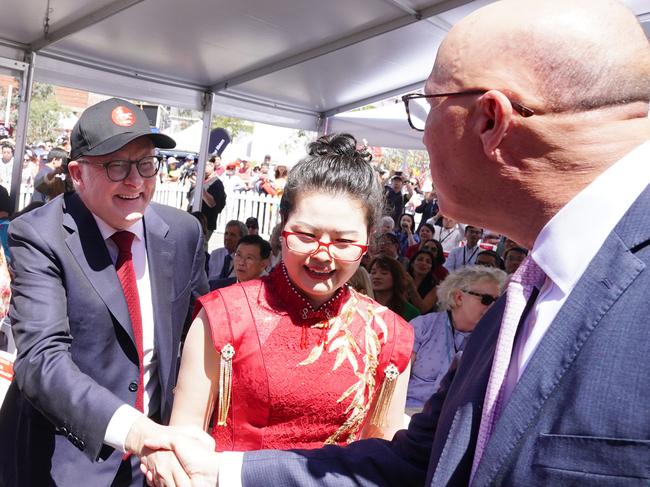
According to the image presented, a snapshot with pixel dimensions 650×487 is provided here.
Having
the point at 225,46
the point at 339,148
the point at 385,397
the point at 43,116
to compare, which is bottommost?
the point at 385,397

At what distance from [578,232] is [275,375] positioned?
3.44 ft

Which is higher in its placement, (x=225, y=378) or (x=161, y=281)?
(x=161, y=281)

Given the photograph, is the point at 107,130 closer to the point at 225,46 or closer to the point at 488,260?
the point at 488,260

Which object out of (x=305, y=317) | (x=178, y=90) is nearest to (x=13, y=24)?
(x=178, y=90)

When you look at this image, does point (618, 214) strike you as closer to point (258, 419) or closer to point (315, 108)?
point (258, 419)

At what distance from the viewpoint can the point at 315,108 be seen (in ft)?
32.6

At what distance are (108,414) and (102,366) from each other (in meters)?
0.31

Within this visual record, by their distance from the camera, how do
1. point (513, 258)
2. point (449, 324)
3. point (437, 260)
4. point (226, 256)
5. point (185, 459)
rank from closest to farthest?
point (185, 459)
point (449, 324)
point (513, 258)
point (226, 256)
point (437, 260)

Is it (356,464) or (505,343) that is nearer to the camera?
(505,343)

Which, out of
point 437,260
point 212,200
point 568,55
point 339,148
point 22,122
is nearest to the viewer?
point 568,55

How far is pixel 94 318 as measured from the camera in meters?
2.10

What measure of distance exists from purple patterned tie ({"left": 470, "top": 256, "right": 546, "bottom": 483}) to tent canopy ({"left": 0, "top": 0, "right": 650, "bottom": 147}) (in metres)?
5.37

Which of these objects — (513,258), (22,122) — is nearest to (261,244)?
(513,258)

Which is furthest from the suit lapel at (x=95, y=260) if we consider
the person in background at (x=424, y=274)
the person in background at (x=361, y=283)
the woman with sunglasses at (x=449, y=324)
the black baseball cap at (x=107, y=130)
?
the person in background at (x=424, y=274)
